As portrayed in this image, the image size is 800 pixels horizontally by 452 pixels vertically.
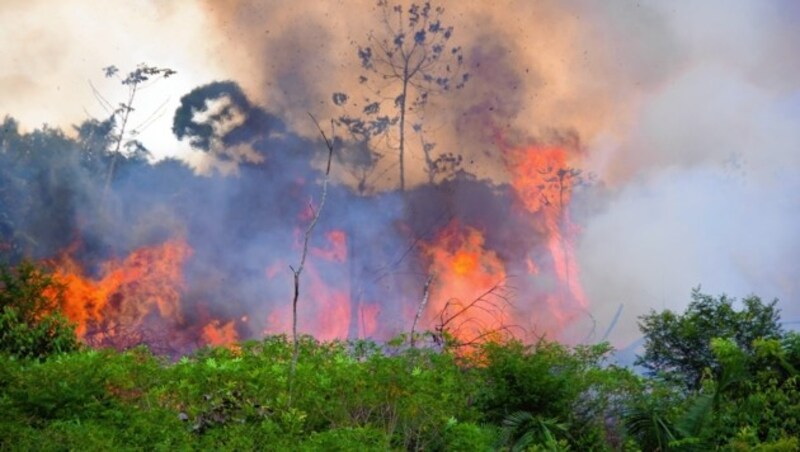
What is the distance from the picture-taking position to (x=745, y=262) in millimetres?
33062

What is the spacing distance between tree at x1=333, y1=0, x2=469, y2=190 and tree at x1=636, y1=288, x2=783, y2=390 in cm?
1442

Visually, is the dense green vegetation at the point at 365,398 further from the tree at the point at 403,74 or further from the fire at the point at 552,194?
the tree at the point at 403,74

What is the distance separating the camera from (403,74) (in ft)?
120

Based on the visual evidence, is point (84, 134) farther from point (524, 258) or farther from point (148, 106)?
point (524, 258)

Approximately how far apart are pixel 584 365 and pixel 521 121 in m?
21.3

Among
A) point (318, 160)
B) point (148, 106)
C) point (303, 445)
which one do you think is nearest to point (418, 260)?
point (318, 160)

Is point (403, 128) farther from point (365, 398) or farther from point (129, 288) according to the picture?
point (365, 398)

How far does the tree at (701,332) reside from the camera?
22.4m

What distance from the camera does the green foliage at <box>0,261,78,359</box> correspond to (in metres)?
14.8

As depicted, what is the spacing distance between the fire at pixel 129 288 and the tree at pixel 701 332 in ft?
54.2

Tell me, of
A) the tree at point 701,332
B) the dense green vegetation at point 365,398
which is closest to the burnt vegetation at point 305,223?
the tree at point 701,332

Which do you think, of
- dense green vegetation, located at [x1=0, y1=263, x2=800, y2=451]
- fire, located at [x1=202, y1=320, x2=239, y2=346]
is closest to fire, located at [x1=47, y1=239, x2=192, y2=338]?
fire, located at [x1=202, y1=320, x2=239, y2=346]

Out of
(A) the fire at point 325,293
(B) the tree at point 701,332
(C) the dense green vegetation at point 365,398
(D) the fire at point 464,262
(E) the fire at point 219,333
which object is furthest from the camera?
(D) the fire at point 464,262

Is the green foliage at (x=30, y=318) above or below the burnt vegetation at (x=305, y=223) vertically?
below
